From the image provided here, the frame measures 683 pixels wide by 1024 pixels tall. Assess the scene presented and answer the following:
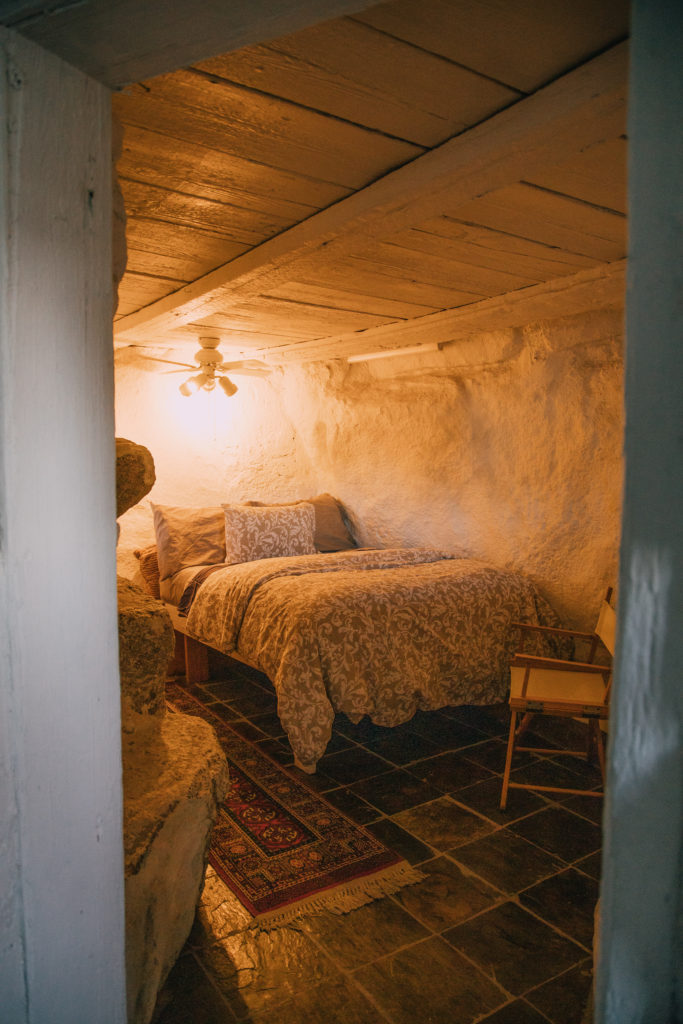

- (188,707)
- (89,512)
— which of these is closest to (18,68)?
(89,512)

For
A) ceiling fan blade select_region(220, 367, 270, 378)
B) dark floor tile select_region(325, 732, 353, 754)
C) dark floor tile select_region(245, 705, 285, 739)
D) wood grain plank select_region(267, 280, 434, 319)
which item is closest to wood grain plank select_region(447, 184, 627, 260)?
wood grain plank select_region(267, 280, 434, 319)

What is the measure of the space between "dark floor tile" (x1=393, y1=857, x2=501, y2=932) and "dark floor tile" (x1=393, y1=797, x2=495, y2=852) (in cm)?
15

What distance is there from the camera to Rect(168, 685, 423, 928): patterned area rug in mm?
2195

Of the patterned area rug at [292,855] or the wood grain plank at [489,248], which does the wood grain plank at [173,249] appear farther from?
the patterned area rug at [292,855]

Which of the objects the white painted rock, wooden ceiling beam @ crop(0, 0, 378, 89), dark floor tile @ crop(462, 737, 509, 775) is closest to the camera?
wooden ceiling beam @ crop(0, 0, 378, 89)

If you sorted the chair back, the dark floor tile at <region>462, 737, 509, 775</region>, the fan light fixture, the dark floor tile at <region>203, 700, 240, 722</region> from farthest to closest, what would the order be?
the fan light fixture
the dark floor tile at <region>203, 700, 240, 722</region>
the dark floor tile at <region>462, 737, 509, 775</region>
the chair back

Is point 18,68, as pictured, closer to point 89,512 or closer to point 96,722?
point 89,512

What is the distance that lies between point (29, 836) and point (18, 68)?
109 cm

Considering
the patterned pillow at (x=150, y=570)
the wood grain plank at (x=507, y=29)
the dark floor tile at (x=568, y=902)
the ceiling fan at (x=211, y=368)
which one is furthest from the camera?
the patterned pillow at (x=150, y=570)

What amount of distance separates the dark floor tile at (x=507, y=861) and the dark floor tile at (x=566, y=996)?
0.39 meters

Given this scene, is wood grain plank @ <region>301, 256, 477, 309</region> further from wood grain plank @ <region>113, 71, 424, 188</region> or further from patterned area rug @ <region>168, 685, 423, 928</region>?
patterned area rug @ <region>168, 685, 423, 928</region>

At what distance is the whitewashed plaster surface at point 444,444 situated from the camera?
11.7ft

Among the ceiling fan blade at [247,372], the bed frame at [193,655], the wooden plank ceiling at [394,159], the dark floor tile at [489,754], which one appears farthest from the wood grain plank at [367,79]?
the ceiling fan blade at [247,372]

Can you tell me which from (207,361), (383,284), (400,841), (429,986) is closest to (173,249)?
(383,284)
